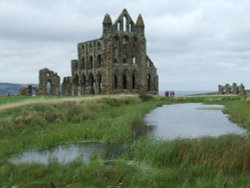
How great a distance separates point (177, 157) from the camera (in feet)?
45.3

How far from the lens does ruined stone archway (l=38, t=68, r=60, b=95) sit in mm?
82062

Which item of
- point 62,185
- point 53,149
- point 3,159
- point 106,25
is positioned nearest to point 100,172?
point 62,185

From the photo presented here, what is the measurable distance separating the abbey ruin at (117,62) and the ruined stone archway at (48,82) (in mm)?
206

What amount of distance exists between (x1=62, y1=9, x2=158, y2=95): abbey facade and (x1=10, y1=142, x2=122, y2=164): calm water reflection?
59568 mm

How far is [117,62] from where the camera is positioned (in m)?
79.8

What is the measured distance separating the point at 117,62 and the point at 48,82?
14366 mm

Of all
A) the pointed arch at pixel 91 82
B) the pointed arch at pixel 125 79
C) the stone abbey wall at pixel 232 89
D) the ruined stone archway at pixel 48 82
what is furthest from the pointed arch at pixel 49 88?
the stone abbey wall at pixel 232 89

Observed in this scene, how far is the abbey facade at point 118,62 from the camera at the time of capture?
78375 millimetres

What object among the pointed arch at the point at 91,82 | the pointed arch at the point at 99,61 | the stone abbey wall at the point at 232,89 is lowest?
the stone abbey wall at the point at 232,89

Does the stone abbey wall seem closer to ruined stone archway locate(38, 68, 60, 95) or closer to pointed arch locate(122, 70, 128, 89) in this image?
pointed arch locate(122, 70, 128, 89)

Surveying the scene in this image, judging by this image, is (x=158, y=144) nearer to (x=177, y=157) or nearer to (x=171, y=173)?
(x=177, y=157)

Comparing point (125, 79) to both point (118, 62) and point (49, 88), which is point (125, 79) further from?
point (49, 88)

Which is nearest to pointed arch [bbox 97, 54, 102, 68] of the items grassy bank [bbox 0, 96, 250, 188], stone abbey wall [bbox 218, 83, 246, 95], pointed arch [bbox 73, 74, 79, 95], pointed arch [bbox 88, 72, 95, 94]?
pointed arch [bbox 88, 72, 95, 94]

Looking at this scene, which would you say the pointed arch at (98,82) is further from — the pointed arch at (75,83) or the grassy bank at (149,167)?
the grassy bank at (149,167)
